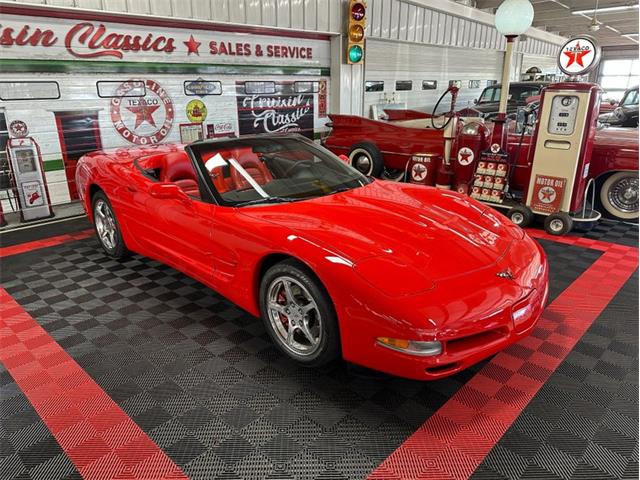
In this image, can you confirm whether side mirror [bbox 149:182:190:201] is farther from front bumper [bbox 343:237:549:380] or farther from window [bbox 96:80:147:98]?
window [bbox 96:80:147:98]

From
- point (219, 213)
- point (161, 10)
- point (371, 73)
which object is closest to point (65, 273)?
point (219, 213)

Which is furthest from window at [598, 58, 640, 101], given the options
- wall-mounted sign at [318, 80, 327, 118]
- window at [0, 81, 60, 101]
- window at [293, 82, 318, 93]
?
window at [0, 81, 60, 101]

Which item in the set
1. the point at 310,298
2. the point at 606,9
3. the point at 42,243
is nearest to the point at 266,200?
the point at 310,298

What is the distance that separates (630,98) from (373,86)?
6849mm

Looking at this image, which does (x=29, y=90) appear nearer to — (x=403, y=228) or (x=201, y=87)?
(x=201, y=87)

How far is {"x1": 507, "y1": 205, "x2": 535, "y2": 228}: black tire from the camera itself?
15.8ft

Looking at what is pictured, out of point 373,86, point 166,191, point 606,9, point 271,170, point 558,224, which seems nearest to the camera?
point 166,191

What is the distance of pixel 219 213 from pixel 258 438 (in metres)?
1.28

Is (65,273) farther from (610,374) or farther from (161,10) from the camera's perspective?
(161,10)

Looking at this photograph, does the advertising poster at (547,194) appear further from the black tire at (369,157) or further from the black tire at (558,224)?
the black tire at (369,157)

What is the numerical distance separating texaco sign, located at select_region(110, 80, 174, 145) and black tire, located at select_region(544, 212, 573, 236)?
583 cm

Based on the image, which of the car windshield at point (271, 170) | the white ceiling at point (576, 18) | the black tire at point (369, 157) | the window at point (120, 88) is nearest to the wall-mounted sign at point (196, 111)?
the window at point (120, 88)

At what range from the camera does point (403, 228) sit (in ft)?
7.66

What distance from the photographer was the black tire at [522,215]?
15.8ft
